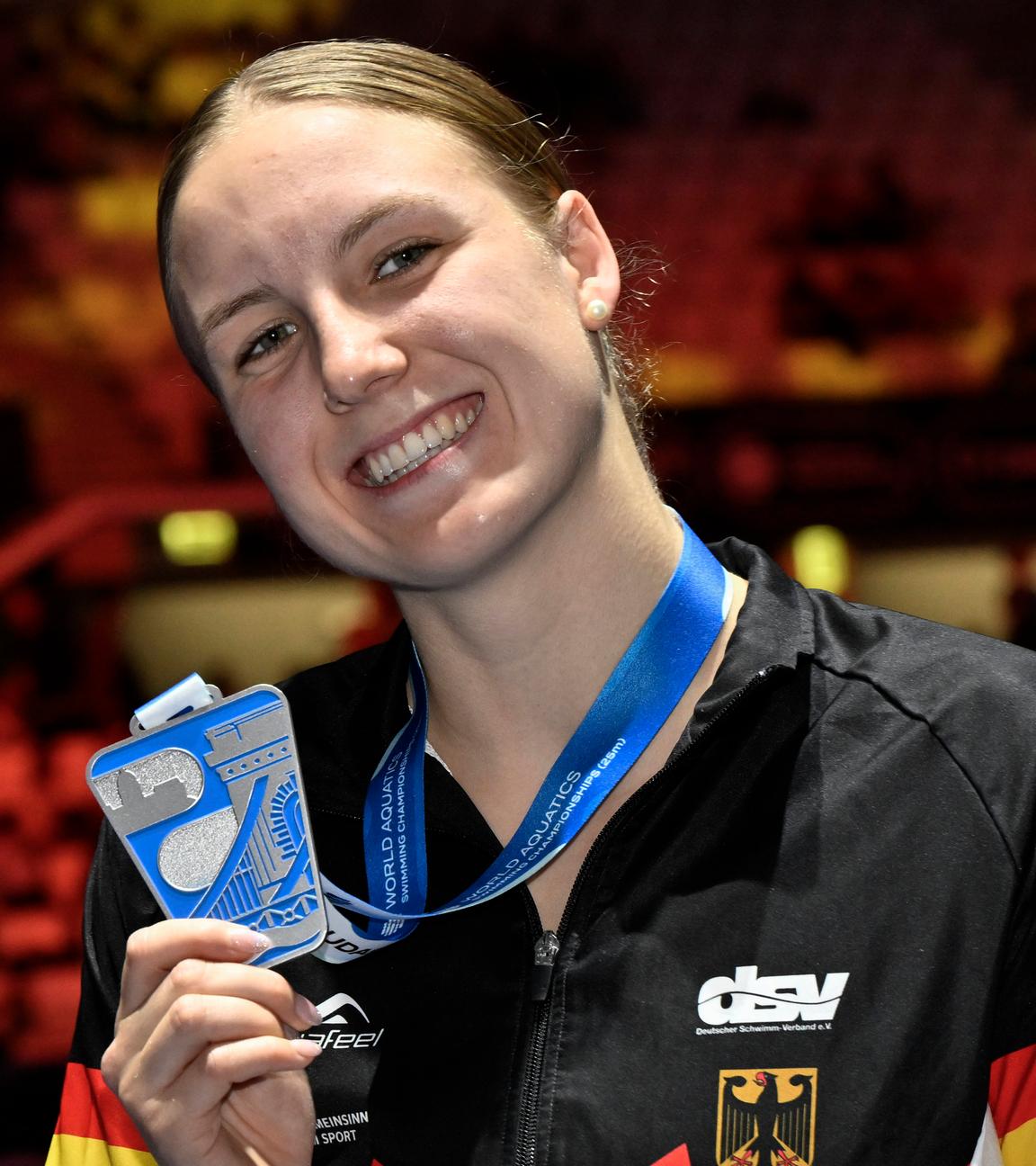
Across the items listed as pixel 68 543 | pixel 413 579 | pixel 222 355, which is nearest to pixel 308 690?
pixel 413 579

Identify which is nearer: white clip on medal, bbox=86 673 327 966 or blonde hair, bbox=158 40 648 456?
white clip on medal, bbox=86 673 327 966

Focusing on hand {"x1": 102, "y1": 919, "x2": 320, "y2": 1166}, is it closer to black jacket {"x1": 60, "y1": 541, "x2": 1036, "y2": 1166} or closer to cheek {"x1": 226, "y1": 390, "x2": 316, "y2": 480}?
black jacket {"x1": 60, "y1": 541, "x2": 1036, "y2": 1166}

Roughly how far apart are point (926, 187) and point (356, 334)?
3883mm

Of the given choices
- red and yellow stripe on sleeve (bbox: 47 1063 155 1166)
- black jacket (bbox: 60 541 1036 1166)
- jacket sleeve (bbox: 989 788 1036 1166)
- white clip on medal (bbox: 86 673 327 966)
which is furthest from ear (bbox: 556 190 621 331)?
red and yellow stripe on sleeve (bbox: 47 1063 155 1166)

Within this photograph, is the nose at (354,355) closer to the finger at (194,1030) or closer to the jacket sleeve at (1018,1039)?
the finger at (194,1030)

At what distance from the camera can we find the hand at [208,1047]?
1.14 m

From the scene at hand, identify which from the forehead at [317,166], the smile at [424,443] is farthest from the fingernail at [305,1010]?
the forehead at [317,166]

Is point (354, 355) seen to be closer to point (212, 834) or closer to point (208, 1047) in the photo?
point (212, 834)

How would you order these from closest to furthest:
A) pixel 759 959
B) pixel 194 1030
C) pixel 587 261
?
pixel 194 1030, pixel 759 959, pixel 587 261

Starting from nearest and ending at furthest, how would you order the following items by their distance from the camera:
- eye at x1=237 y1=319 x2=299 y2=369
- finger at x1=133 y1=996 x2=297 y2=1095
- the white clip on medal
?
1. finger at x1=133 y1=996 x2=297 y2=1095
2. the white clip on medal
3. eye at x1=237 y1=319 x2=299 y2=369

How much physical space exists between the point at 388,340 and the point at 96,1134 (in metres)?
0.83

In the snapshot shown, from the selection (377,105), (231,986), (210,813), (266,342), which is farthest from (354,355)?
(231,986)

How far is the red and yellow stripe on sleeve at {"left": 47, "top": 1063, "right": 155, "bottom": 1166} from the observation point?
142 centimetres

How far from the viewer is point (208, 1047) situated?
1183mm
